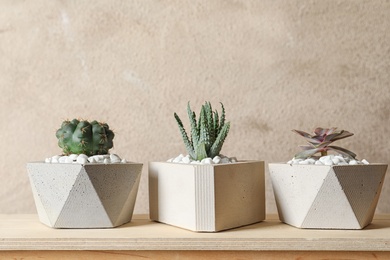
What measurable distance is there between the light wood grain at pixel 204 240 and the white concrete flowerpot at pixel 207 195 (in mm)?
30

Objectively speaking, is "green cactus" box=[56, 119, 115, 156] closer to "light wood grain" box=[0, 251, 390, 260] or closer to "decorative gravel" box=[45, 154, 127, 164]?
"decorative gravel" box=[45, 154, 127, 164]

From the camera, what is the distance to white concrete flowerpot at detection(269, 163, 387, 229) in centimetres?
97

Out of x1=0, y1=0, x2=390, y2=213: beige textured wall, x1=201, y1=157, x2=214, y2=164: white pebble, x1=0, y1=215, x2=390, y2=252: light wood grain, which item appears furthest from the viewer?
x1=0, y1=0, x2=390, y2=213: beige textured wall

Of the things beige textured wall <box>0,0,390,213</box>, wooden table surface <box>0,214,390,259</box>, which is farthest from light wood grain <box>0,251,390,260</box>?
beige textured wall <box>0,0,390,213</box>

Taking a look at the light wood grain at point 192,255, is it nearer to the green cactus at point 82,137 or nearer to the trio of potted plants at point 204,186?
A: the trio of potted plants at point 204,186

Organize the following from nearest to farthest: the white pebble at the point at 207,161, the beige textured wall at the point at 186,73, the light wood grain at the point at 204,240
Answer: the light wood grain at the point at 204,240 → the white pebble at the point at 207,161 → the beige textured wall at the point at 186,73

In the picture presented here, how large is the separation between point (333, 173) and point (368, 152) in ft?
1.29

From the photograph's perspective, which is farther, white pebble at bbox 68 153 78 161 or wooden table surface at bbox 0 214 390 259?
white pebble at bbox 68 153 78 161

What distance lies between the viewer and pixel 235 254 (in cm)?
95

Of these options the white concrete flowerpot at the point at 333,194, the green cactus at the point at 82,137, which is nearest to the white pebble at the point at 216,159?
the white concrete flowerpot at the point at 333,194

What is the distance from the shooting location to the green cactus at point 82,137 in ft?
3.43

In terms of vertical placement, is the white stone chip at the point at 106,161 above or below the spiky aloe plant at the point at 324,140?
below

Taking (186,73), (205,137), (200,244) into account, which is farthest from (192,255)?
(186,73)

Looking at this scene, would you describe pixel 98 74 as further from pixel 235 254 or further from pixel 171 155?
pixel 235 254
